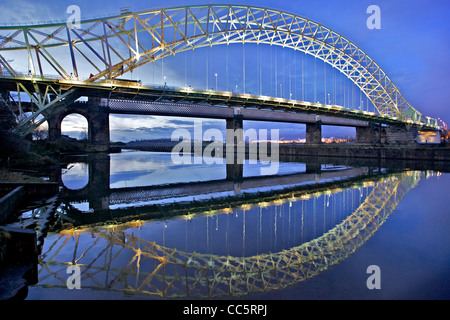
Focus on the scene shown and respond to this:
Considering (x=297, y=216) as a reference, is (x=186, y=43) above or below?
above

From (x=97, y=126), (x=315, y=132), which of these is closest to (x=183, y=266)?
(x=97, y=126)

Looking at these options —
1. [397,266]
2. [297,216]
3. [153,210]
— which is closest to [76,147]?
[153,210]

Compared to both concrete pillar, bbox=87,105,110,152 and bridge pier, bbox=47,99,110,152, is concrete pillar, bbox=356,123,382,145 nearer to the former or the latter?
concrete pillar, bbox=87,105,110,152

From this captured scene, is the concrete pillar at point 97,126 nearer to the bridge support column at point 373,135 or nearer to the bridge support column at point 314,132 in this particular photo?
the bridge support column at point 314,132

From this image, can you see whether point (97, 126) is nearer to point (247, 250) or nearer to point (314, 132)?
point (247, 250)

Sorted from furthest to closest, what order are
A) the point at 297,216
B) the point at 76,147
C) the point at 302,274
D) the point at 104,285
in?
the point at 76,147, the point at 297,216, the point at 302,274, the point at 104,285

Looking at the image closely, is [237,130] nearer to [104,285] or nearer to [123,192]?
[123,192]

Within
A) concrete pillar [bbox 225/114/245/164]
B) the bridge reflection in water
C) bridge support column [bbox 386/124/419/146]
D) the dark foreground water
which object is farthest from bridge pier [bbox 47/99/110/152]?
bridge support column [bbox 386/124/419/146]
